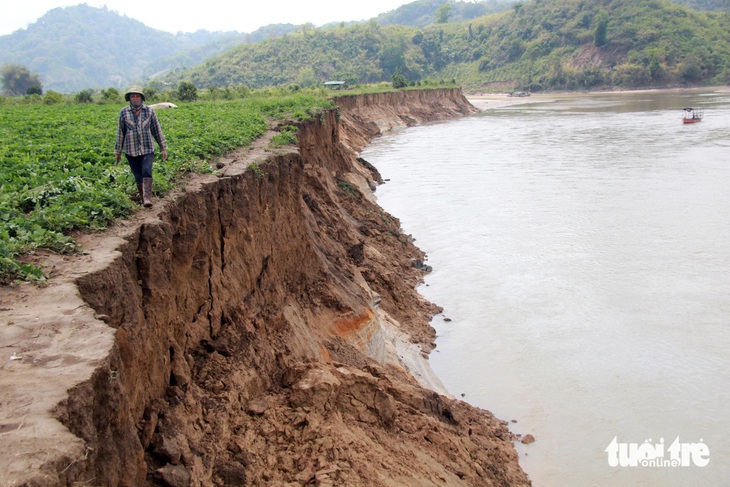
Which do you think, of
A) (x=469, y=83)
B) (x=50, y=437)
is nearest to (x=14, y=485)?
(x=50, y=437)

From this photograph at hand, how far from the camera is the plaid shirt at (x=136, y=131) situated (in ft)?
26.8

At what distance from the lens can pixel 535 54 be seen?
11938 cm

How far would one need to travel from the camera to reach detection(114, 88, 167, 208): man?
8117mm

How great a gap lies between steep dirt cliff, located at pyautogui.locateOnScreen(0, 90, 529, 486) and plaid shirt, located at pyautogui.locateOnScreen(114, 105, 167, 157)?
806 millimetres

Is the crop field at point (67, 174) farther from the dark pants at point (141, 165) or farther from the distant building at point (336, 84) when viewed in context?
the distant building at point (336, 84)

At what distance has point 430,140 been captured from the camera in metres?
52.4

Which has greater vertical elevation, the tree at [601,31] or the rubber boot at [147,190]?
the tree at [601,31]

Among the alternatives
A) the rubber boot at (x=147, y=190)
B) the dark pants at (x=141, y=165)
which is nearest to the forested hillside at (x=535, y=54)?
the dark pants at (x=141, y=165)

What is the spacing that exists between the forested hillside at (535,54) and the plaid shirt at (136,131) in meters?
83.4

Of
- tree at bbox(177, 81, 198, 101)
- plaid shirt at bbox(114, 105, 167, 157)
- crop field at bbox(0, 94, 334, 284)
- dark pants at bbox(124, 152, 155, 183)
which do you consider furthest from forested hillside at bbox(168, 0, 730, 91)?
dark pants at bbox(124, 152, 155, 183)

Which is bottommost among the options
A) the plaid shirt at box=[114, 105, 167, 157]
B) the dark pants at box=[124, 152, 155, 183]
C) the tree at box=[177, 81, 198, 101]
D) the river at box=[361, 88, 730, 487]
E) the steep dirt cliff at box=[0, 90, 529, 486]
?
the river at box=[361, 88, 730, 487]

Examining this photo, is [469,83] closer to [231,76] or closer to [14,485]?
[231,76]

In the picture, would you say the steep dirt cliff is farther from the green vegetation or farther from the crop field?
the green vegetation

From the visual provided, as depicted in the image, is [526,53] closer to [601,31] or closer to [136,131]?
[601,31]
